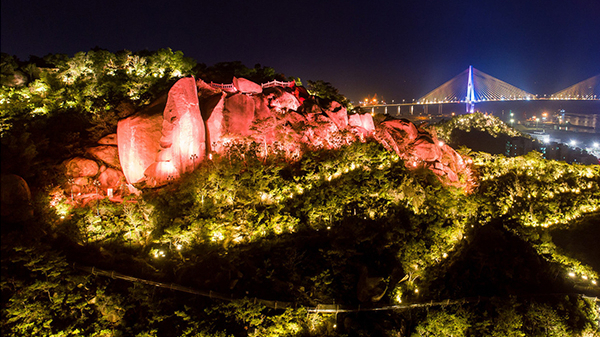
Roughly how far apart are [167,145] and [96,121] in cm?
388

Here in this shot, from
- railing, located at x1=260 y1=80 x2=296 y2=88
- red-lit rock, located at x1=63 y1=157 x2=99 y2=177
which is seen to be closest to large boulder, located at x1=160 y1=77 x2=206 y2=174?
red-lit rock, located at x1=63 y1=157 x2=99 y2=177

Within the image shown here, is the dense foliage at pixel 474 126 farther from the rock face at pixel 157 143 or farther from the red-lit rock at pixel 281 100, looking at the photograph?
the rock face at pixel 157 143

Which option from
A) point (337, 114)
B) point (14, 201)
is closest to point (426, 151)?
point (337, 114)

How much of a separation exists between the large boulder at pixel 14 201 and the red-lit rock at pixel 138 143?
3218 mm

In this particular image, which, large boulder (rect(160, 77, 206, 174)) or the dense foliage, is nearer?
large boulder (rect(160, 77, 206, 174))

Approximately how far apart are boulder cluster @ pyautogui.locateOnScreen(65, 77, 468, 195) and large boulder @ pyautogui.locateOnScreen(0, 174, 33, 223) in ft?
6.95

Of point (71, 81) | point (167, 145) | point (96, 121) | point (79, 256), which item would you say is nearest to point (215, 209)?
point (167, 145)

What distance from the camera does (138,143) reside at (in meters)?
11.8

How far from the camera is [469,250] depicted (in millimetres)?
12617

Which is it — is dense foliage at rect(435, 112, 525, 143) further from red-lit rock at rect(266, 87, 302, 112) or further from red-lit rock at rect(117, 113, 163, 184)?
red-lit rock at rect(117, 113, 163, 184)

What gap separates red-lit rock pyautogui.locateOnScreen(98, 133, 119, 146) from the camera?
42.1 feet

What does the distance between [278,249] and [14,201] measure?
26.0ft

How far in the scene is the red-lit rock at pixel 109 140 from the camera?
12.8m

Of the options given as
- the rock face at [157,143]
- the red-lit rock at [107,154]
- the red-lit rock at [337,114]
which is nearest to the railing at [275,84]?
the red-lit rock at [337,114]
